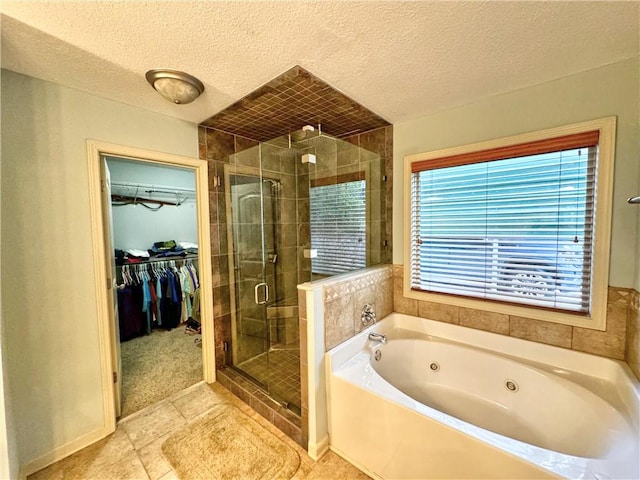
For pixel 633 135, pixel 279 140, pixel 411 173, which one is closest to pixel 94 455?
pixel 279 140

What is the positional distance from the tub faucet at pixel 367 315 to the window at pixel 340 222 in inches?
14.8

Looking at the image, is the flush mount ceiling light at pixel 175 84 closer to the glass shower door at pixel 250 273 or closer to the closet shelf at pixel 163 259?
the glass shower door at pixel 250 273

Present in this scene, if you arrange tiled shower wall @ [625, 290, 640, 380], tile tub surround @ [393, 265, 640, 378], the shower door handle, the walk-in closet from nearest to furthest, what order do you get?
tiled shower wall @ [625, 290, 640, 380]
tile tub surround @ [393, 265, 640, 378]
the shower door handle
the walk-in closet

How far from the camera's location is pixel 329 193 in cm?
239

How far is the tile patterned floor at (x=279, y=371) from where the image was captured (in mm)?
1993

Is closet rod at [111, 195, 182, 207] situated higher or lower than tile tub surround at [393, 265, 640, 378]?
higher

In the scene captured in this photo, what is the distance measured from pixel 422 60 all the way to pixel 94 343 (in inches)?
110

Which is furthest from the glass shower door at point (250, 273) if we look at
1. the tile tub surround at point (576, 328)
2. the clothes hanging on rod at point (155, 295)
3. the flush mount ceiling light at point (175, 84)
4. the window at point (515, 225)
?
the tile tub surround at point (576, 328)

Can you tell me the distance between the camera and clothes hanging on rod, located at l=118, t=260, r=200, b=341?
323 cm

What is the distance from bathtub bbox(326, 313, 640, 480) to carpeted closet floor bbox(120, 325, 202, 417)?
162 centimetres

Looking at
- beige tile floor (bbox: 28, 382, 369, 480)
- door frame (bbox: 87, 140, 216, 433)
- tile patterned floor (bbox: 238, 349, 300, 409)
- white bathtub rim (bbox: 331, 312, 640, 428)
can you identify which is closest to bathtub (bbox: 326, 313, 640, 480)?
white bathtub rim (bbox: 331, 312, 640, 428)

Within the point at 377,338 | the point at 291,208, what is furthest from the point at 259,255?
the point at 377,338

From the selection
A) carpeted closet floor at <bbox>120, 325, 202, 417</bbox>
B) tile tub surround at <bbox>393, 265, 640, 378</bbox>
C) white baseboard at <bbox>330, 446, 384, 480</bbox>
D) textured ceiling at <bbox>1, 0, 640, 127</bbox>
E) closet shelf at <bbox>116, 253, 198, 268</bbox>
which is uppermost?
textured ceiling at <bbox>1, 0, 640, 127</bbox>

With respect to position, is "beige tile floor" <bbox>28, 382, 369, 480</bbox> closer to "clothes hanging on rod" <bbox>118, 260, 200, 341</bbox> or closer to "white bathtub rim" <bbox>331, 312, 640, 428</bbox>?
"white bathtub rim" <bbox>331, 312, 640, 428</bbox>
